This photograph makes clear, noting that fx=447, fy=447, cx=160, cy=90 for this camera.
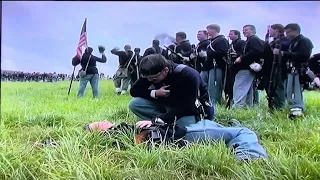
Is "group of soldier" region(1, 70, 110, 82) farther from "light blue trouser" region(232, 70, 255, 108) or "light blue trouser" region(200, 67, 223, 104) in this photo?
"light blue trouser" region(232, 70, 255, 108)

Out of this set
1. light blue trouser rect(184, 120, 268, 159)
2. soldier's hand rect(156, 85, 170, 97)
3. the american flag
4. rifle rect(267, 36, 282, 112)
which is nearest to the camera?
light blue trouser rect(184, 120, 268, 159)

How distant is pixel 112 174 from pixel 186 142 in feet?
1.29

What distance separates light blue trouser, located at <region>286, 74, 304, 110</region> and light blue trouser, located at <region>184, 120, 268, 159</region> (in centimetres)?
50

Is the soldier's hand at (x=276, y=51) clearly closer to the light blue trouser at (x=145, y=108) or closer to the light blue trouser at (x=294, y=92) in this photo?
the light blue trouser at (x=294, y=92)

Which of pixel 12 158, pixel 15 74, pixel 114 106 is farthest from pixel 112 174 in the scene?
pixel 15 74

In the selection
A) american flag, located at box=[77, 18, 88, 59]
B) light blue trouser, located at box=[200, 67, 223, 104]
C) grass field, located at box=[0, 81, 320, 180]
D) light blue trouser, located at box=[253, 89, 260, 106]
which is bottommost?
grass field, located at box=[0, 81, 320, 180]

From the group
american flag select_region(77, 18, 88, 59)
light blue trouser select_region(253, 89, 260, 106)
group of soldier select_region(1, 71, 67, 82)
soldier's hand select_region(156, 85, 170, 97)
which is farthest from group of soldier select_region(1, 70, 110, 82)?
light blue trouser select_region(253, 89, 260, 106)

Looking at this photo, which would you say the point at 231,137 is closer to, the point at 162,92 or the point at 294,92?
the point at 162,92

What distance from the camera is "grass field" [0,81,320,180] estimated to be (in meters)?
1.61

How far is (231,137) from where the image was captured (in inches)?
75.7

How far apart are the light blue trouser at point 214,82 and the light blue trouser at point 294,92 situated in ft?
1.21

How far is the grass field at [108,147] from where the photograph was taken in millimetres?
1613

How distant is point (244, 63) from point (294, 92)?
1.02 ft

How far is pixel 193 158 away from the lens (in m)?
1.72
